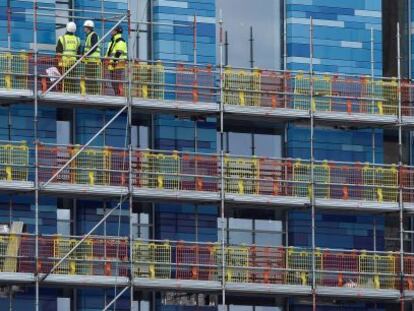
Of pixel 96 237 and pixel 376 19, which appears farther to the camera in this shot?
pixel 376 19

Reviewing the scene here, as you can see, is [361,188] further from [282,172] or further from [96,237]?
[96,237]

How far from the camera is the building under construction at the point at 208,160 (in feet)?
236

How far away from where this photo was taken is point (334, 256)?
7412cm

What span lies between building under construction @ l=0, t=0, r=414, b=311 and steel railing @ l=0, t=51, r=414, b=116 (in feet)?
0.17

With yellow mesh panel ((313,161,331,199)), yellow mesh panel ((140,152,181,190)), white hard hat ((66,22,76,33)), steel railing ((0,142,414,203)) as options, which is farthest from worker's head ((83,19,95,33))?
yellow mesh panel ((313,161,331,199))

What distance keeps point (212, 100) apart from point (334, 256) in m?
4.77

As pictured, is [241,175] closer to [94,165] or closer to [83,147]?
[94,165]

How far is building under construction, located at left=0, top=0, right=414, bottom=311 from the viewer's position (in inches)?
2835

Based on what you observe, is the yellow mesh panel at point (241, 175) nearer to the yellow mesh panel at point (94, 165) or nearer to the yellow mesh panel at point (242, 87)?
the yellow mesh panel at point (242, 87)

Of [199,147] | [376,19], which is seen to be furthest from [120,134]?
[376,19]

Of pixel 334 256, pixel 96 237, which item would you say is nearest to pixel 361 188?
pixel 334 256

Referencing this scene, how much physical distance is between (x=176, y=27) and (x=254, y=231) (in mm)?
5323

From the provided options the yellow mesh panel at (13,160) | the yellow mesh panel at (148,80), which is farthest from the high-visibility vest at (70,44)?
the yellow mesh panel at (13,160)

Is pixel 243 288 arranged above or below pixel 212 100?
below
